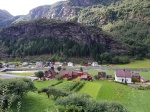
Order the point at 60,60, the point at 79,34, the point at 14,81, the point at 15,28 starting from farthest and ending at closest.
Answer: the point at 15,28
the point at 79,34
the point at 60,60
the point at 14,81

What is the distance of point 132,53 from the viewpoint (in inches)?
6747

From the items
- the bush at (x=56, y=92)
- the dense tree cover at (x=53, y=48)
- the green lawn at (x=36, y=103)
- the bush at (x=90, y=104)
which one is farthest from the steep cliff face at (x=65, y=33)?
the bush at (x=90, y=104)

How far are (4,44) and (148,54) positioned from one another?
118 metres

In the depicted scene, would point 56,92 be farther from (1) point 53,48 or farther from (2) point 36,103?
(1) point 53,48

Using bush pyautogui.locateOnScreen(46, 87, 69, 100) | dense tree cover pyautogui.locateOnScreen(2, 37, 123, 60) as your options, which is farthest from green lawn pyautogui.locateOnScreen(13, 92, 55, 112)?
dense tree cover pyautogui.locateOnScreen(2, 37, 123, 60)

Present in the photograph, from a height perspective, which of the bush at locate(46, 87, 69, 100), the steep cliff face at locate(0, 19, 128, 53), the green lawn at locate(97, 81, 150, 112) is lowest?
the green lawn at locate(97, 81, 150, 112)

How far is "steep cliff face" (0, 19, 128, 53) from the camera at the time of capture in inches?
7116

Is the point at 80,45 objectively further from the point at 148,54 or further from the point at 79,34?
the point at 148,54

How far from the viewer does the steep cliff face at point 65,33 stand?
180750 millimetres

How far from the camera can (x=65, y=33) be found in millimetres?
187500

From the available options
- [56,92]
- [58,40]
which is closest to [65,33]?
[58,40]

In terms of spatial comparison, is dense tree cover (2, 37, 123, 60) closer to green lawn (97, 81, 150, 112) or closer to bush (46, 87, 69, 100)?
green lawn (97, 81, 150, 112)

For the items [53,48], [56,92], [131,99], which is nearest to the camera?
[56,92]

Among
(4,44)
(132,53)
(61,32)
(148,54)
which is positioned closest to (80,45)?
(61,32)
